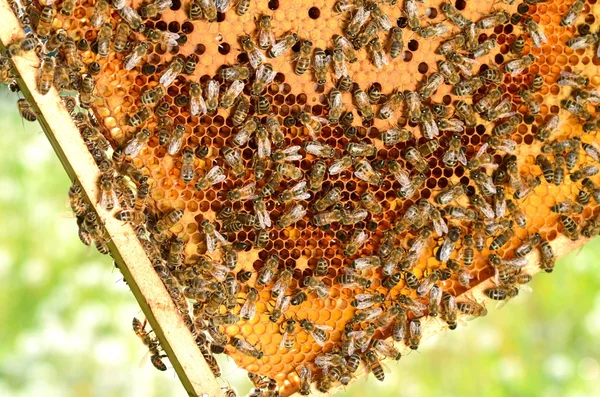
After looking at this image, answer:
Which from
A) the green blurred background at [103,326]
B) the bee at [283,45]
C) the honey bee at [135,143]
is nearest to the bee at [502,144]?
the bee at [283,45]

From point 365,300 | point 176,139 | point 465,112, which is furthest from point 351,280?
point 176,139

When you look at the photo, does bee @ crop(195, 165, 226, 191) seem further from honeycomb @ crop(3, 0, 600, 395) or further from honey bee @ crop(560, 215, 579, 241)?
honey bee @ crop(560, 215, 579, 241)

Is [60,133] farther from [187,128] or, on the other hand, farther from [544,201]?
[544,201]

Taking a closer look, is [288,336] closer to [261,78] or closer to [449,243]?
[449,243]

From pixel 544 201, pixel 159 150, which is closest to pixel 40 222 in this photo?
pixel 159 150

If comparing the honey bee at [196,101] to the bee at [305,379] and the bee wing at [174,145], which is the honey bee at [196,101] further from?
the bee at [305,379]

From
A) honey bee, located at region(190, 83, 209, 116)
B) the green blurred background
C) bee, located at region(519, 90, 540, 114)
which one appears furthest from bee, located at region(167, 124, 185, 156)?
the green blurred background
